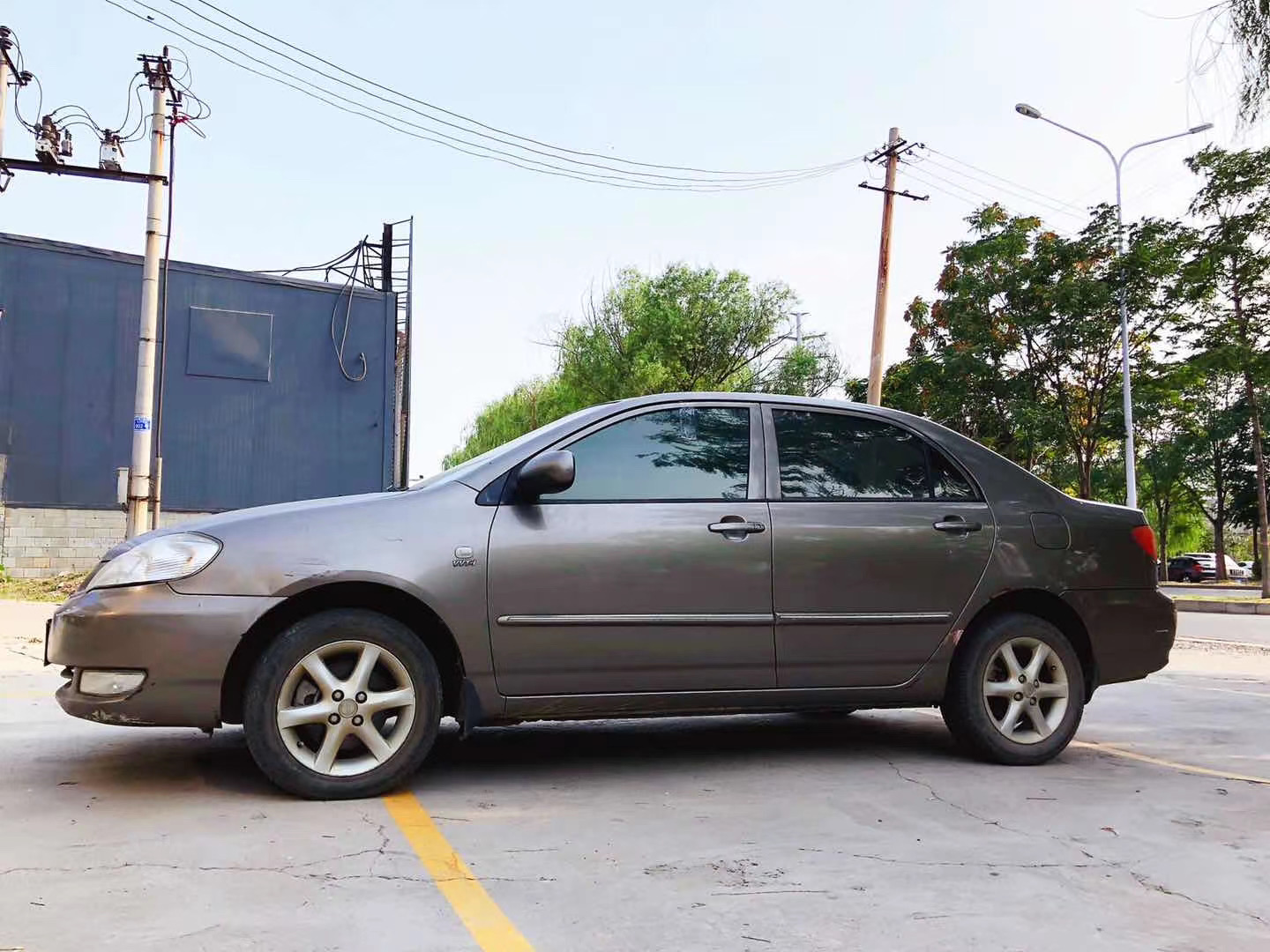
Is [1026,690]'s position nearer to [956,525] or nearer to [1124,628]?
[1124,628]

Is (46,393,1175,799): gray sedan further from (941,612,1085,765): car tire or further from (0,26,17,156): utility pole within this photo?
(0,26,17,156): utility pole

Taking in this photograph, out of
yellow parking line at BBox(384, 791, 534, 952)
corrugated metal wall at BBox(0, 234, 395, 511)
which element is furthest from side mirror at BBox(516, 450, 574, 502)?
corrugated metal wall at BBox(0, 234, 395, 511)

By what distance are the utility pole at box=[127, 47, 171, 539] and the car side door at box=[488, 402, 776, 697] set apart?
8.80 m

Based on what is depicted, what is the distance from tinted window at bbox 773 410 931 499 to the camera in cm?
487

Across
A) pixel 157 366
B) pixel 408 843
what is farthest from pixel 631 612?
pixel 157 366

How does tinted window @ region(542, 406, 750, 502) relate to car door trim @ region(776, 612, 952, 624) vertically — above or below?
above

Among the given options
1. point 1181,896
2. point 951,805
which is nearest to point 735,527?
point 951,805

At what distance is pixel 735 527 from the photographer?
15.1 ft

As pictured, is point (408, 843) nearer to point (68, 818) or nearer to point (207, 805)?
point (207, 805)

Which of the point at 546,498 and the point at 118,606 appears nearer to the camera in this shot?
the point at 118,606

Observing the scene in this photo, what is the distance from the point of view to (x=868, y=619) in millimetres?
4746

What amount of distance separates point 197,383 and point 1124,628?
19138mm

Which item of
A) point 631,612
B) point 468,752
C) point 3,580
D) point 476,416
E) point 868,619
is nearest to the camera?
point 631,612

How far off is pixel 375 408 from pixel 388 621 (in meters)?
19.2
